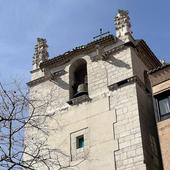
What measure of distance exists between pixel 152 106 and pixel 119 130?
255cm

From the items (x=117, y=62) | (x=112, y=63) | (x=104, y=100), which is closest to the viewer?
(x=104, y=100)

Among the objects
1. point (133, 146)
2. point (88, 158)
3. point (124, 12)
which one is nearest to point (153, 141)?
point (133, 146)

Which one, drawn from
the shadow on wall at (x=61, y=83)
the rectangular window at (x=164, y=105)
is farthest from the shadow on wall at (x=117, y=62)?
the rectangular window at (x=164, y=105)

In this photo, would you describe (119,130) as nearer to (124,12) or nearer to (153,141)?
(153,141)

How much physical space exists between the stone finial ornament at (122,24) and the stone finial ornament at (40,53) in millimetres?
4264

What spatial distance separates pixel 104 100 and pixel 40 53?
19.6 ft

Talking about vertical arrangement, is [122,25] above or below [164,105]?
above

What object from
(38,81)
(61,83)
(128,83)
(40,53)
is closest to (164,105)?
(128,83)

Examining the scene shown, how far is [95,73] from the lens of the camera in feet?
77.7

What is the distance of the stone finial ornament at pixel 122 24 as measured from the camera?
24.1 meters

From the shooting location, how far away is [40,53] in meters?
26.7

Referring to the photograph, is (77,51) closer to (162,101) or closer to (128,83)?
(128,83)

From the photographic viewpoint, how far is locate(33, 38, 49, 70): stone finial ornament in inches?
1036

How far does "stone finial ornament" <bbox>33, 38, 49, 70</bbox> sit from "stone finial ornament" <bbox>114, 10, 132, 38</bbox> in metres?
4.26
